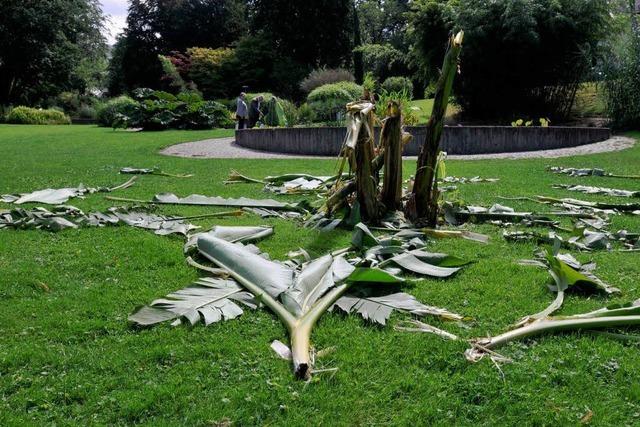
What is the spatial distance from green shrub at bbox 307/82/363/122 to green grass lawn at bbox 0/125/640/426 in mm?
19700

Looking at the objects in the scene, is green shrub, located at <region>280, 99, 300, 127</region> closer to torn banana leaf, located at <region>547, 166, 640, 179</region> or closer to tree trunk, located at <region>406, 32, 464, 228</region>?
torn banana leaf, located at <region>547, 166, 640, 179</region>

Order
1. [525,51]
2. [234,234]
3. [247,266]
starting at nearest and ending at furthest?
1. [247,266]
2. [234,234]
3. [525,51]

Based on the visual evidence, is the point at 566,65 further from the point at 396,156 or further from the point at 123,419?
the point at 123,419

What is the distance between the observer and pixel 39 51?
42.2 meters

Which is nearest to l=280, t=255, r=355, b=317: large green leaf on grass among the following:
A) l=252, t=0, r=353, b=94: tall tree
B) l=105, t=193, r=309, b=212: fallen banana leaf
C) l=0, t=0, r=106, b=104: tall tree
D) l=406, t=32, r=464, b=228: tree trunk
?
l=406, t=32, r=464, b=228: tree trunk

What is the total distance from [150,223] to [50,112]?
33511 millimetres

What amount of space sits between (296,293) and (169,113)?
22849 millimetres

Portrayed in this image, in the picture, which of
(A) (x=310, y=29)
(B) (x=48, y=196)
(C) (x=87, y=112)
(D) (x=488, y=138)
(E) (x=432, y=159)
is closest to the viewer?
(E) (x=432, y=159)

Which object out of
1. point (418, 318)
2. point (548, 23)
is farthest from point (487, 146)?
point (418, 318)

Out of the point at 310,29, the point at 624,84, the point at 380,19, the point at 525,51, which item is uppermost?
the point at 380,19

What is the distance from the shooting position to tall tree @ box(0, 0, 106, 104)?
41438mm

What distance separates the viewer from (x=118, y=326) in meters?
3.43

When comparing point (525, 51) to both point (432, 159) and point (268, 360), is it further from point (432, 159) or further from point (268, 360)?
point (268, 360)

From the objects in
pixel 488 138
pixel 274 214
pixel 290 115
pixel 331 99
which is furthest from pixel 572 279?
pixel 331 99
